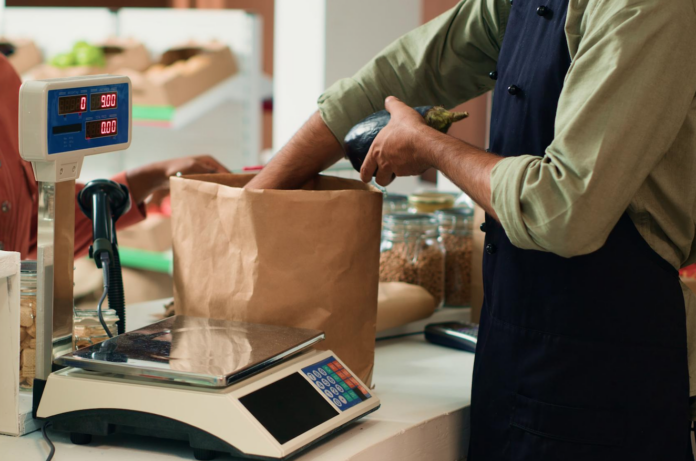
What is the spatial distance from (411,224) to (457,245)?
0.44 ft

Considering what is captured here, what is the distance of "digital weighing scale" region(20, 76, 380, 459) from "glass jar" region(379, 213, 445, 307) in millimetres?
592

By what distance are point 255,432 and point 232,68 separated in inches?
105

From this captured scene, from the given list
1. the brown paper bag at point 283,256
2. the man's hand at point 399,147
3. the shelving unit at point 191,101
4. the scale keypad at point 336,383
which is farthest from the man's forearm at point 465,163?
the shelving unit at point 191,101

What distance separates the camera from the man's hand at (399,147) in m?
0.98

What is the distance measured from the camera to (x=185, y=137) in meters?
3.47

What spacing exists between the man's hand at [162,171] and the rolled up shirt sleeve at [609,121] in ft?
2.48

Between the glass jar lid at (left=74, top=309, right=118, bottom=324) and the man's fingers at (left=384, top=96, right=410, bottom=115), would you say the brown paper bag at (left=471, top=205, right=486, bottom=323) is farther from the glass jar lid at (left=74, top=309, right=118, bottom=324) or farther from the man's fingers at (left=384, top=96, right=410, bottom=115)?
the glass jar lid at (left=74, top=309, right=118, bottom=324)

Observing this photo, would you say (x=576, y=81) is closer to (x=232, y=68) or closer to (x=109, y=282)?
(x=109, y=282)

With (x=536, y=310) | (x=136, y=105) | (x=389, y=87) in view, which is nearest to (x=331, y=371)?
(x=536, y=310)

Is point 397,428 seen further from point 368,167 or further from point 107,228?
point 107,228

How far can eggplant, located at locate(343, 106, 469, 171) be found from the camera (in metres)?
1.04

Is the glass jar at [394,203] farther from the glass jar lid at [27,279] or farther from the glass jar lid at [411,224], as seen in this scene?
the glass jar lid at [27,279]

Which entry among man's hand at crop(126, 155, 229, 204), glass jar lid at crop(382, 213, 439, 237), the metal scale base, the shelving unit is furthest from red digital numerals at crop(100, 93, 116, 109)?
the shelving unit

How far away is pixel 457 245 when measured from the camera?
63.6 inches
